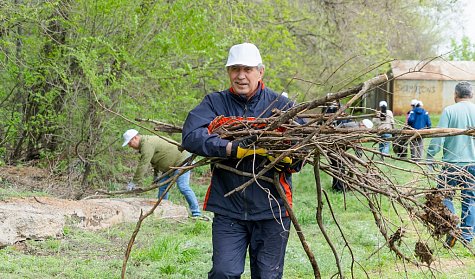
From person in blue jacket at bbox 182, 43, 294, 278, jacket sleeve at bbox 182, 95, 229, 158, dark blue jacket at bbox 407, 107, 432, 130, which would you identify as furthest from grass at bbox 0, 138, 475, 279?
dark blue jacket at bbox 407, 107, 432, 130

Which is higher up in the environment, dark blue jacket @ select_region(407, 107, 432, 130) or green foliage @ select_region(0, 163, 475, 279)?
dark blue jacket @ select_region(407, 107, 432, 130)

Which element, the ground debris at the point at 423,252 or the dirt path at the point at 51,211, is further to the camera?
the dirt path at the point at 51,211

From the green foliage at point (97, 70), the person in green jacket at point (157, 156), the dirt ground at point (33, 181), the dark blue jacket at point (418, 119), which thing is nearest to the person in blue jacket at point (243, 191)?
the person in green jacket at point (157, 156)

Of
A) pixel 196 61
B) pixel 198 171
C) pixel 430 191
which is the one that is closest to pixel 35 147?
pixel 196 61

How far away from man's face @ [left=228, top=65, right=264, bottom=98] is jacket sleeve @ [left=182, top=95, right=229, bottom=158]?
0.24 metres

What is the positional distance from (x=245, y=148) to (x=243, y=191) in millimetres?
321

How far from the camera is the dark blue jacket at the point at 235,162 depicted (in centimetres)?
509

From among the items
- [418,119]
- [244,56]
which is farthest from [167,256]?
[418,119]

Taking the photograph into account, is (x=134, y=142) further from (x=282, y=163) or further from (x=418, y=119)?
(x=418, y=119)

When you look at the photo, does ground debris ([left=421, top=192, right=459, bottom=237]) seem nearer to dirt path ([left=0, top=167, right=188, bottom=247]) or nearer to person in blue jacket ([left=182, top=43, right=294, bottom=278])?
person in blue jacket ([left=182, top=43, right=294, bottom=278])

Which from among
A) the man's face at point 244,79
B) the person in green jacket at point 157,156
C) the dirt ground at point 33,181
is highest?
the man's face at point 244,79

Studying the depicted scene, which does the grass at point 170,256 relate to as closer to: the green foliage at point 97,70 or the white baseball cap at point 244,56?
the white baseball cap at point 244,56

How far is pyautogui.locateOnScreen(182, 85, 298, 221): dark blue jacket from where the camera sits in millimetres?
5086

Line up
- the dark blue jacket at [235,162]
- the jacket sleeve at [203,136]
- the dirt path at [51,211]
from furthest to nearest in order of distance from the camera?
the dirt path at [51,211] → the dark blue jacket at [235,162] → the jacket sleeve at [203,136]
